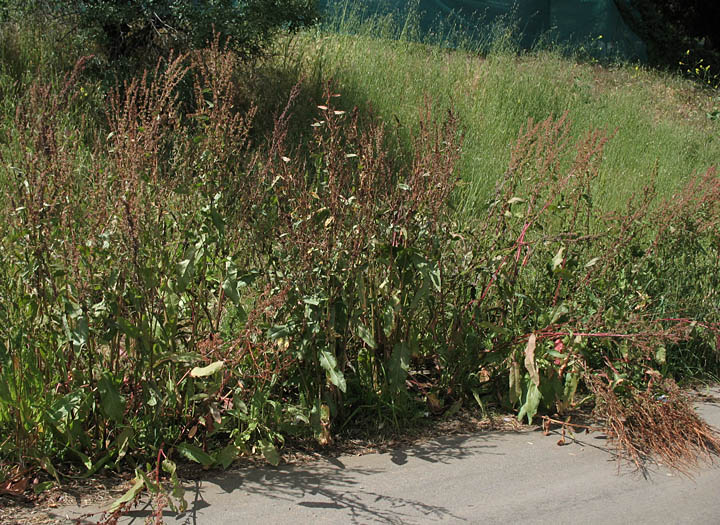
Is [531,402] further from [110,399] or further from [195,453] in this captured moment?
[110,399]

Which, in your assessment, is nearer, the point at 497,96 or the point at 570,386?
the point at 570,386

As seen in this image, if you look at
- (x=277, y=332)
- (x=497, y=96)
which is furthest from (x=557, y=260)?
(x=497, y=96)

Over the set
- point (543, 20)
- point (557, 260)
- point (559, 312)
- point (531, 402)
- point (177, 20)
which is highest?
point (543, 20)

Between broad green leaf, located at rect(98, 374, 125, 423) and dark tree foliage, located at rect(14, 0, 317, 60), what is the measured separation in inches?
189

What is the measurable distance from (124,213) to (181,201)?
73cm

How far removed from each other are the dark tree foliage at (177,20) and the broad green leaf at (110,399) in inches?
189

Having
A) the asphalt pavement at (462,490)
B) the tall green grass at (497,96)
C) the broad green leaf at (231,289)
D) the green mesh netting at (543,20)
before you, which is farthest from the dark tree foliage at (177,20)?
the asphalt pavement at (462,490)

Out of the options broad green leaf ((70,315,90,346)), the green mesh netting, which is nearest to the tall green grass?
the green mesh netting

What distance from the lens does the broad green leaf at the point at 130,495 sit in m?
2.86

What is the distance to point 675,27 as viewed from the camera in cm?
1571

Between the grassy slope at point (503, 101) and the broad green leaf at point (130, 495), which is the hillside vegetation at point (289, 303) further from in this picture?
the grassy slope at point (503, 101)

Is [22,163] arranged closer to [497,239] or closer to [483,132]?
[497,239]

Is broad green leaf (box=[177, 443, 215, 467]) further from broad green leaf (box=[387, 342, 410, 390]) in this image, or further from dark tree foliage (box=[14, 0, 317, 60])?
dark tree foliage (box=[14, 0, 317, 60])

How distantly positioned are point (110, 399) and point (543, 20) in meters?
13.3
